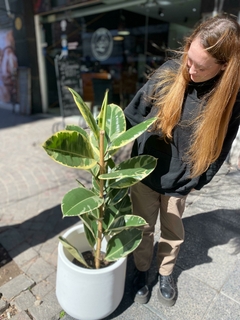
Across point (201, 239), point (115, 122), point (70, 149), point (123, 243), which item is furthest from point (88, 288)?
point (201, 239)

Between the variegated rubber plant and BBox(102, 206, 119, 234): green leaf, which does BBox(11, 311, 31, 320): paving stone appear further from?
BBox(102, 206, 119, 234): green leaf

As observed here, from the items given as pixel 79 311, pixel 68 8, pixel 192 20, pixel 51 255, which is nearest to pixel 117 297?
pixel 79 311

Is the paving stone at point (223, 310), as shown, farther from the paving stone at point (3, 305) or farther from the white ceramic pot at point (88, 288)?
the paving stone at point (3, 305)

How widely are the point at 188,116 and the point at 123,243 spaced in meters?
0.85

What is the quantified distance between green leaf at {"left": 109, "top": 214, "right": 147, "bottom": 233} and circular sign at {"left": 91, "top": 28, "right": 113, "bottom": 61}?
24.4ft

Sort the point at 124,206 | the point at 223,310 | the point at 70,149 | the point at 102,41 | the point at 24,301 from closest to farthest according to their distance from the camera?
the point at 70,149 → the point at 124,206 → the point at 223,310 → the point at 24,301 → the point at 102,41

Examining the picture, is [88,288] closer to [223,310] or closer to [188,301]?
[188,301]

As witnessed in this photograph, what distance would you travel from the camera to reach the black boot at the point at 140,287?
1837 mm

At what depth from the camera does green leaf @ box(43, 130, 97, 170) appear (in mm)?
1088

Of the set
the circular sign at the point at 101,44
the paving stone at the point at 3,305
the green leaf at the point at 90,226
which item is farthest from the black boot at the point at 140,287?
→ the circular sign at the point at 101,44

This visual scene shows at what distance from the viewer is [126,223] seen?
1.46 metres

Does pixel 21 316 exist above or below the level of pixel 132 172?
below

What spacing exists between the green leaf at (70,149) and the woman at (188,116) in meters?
0.41

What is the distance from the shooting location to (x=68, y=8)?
21.9 ft
